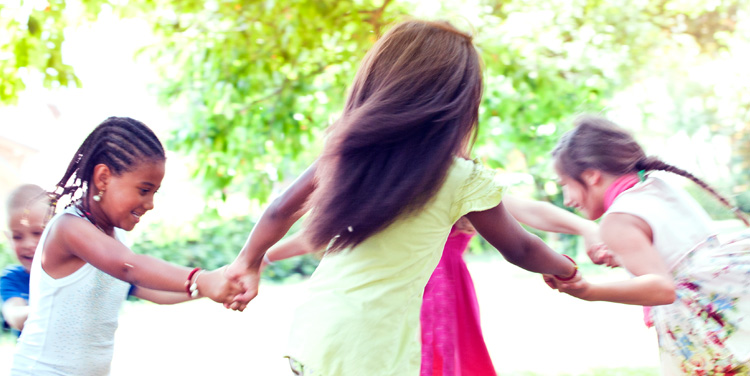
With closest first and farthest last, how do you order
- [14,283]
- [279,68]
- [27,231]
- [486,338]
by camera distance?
1. [14,283]
2. [27,231]
3. [279,68]
4. [486,338]

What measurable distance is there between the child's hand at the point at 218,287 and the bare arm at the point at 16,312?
79cm

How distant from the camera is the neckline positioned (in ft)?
8.85

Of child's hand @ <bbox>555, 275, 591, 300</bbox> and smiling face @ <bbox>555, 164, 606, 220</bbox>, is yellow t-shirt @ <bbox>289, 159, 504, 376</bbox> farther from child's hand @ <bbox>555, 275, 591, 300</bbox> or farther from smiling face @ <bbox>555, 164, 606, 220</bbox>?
smiling face @ <bbox>555, 164, 606, 220</bbox>

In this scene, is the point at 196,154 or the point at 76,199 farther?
the point at 196,154

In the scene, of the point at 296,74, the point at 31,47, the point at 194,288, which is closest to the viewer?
the point at 194,288

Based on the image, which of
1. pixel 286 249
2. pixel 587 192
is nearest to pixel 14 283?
pixel 286 249

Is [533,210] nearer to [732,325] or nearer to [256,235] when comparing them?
[732,325]

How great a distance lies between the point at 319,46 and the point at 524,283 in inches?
277

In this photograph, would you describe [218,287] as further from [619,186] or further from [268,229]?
[619,186]

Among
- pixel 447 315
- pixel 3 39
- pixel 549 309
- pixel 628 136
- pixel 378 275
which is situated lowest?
pixel 549 309

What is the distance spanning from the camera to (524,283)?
36.8 ft

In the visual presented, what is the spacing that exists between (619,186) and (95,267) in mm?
1987

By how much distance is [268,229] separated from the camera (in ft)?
7.15

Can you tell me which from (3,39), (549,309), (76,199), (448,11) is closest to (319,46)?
(448,11)
